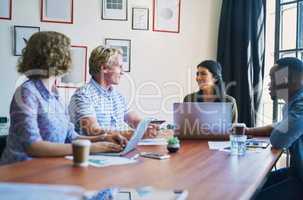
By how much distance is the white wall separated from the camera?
3934mm

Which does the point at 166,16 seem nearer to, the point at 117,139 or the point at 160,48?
the point at 160,48

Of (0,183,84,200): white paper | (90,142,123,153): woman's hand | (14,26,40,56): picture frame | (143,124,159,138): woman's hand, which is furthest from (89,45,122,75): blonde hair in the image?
(0,183,84,200): white paper

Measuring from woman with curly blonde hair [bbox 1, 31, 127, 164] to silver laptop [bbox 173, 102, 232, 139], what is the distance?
551 millimetres

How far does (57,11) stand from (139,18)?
84 cm

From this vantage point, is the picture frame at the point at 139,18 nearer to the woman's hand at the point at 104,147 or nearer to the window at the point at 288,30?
the window at the point at 288,30

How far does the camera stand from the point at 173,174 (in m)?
1.47

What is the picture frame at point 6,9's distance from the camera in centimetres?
381

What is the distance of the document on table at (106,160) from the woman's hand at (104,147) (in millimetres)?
57

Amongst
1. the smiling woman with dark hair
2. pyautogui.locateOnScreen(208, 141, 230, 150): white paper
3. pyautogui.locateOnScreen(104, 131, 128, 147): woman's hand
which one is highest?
the smiling woman with dark hair

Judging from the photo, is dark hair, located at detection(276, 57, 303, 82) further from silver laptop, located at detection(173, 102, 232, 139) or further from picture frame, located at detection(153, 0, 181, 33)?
picture frame, located at detection(153, 0, 181, 33)

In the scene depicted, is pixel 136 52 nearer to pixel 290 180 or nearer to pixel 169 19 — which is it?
pixel 169 19

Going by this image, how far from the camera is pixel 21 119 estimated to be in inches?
Result: 66.3

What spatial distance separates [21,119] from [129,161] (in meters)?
0.51

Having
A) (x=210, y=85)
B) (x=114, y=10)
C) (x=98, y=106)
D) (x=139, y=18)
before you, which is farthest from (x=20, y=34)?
(x=210, y=85)
